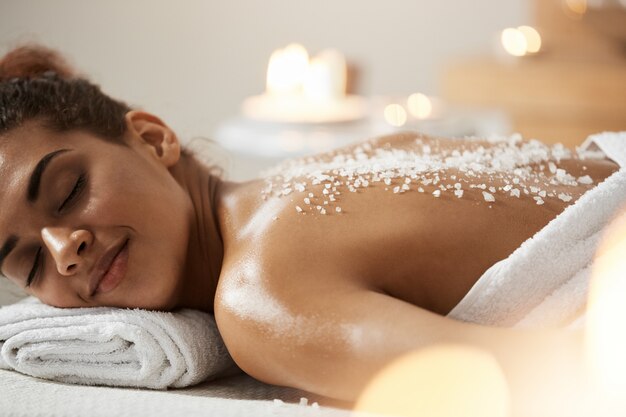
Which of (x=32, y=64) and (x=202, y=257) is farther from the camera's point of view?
(x=32, y=64)

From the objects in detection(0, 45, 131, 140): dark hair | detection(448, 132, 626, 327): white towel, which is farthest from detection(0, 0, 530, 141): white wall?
detection(448, 132, 626, 327): white towel

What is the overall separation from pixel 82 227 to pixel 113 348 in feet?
0.56

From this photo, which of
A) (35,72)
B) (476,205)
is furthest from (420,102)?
(476,205)

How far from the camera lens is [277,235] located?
1.00m

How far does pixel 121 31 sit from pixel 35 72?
280cm

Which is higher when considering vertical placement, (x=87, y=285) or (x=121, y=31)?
(x=121, y=31)

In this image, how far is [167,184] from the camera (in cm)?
120

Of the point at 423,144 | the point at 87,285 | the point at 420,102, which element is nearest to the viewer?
the point at 87,285

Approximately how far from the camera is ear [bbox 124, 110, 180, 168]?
1275 mm

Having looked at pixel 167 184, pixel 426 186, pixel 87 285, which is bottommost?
pixel 87 285

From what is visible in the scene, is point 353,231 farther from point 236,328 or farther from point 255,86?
point 255,86

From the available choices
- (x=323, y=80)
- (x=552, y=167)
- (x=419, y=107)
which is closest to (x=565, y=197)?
(x=552, y=167)

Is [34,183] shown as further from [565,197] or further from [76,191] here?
[565,197]

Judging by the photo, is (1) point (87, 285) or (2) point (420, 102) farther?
(2) point (420, 102)
